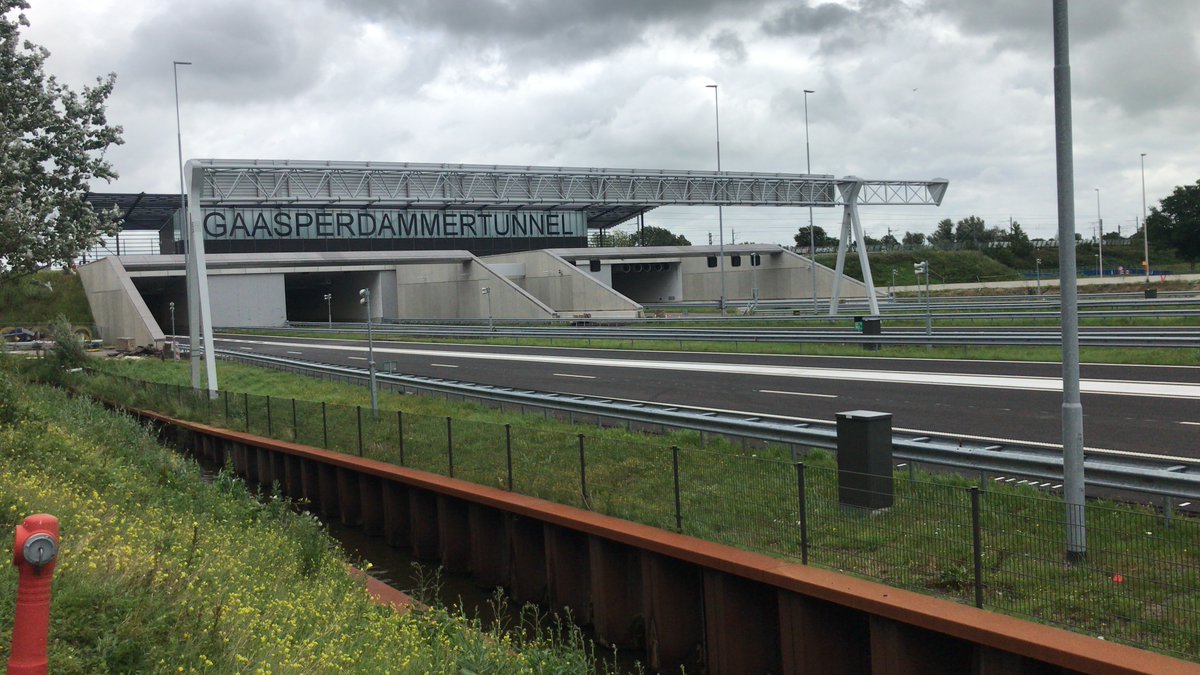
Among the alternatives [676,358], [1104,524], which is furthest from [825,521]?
[676,358]

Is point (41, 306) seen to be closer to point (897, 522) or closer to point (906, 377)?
point (906, 377)

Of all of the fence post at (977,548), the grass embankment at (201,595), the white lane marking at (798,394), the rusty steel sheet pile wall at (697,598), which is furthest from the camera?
the white lane marking at (798,394)

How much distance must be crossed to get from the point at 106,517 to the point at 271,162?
1167 inches

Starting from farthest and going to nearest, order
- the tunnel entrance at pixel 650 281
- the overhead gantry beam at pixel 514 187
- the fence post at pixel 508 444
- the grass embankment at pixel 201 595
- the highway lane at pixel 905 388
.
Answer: the tunnel entrance at pixel 650 281 < the overhead gantry beam at pixel 514 187 < the highway lane at pixel 905 388 < the fence post at pixel 508 444 < the grass embankment at pixel 201 595

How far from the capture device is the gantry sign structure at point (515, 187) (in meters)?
39.5

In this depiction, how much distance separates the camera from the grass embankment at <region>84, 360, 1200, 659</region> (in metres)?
A: 8.28

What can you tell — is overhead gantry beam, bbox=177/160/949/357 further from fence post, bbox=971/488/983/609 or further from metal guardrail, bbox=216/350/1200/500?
fence post, bbox=971/488/983/609

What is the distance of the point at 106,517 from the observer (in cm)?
1197

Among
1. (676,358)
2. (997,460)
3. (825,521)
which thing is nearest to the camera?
(825,521)

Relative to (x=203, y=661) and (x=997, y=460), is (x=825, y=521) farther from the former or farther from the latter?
(x=203, y=661)

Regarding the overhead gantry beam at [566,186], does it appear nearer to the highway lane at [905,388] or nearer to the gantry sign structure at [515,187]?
the gantry sign structure at [515,187]

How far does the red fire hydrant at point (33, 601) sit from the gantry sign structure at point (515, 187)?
32.6 meters

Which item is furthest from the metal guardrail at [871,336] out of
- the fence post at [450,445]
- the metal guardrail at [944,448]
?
the fence post at [450,445]

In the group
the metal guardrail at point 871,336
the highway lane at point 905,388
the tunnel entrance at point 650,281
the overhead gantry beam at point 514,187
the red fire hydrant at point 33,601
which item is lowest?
the highway lane at point 905,388
